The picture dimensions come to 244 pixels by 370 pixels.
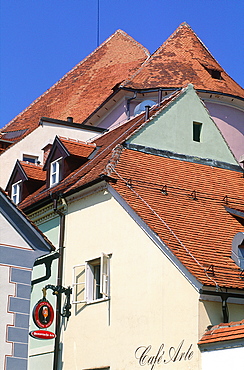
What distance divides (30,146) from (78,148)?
22.7 feet

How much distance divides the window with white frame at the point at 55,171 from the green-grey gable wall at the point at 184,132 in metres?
3.64

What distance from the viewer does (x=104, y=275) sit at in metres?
22.2

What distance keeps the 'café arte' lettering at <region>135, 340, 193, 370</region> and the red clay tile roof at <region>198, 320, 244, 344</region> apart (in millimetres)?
513

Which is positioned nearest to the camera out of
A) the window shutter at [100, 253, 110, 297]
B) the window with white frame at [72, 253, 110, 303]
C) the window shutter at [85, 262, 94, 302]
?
the window shutter at [100, 253, 110, 297]

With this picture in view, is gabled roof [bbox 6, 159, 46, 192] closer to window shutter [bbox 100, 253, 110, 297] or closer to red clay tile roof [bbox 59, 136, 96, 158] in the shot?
red clay tile roof [bbox 59, 136, 96, 158]

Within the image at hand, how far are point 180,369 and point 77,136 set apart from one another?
52.1 ft

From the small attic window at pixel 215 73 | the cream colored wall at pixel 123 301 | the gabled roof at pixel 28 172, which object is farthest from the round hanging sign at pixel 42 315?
the small attic window at pixel 215 73

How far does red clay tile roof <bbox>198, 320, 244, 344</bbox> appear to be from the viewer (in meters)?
17.7

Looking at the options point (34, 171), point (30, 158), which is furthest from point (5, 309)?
point (30, 158)

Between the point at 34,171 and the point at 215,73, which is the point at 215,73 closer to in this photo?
the point at 215,73

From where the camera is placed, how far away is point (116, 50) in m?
46.2

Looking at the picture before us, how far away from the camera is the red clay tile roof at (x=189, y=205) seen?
20.2 meters

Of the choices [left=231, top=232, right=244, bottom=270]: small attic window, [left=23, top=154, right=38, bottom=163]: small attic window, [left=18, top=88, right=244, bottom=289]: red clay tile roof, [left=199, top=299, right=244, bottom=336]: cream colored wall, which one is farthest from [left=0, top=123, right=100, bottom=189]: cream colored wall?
[left=199, top=299, right=244, bottom=336]: cream colored wall

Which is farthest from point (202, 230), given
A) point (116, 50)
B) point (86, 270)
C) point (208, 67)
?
point (116, 50)
